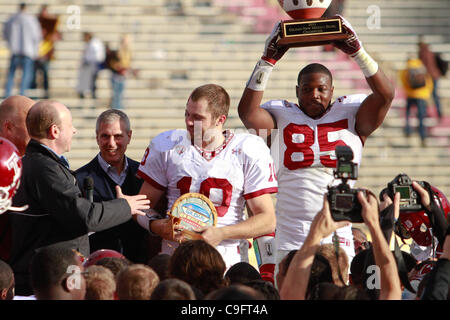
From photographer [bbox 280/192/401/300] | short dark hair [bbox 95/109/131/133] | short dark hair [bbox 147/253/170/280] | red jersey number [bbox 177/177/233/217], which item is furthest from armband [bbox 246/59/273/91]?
photographer [bbox 280/192/401/300]

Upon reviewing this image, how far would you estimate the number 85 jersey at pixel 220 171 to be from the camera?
4.54m

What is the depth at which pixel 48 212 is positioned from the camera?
427cm

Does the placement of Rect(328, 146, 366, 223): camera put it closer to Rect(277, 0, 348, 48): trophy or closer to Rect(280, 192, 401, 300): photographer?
Rect(280, 192, 401, 300): photographer

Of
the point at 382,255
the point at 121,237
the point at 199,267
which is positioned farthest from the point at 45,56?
the point at 382,255

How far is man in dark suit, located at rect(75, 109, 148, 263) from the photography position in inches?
200

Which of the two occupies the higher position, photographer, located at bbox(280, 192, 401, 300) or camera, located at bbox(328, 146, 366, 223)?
camera, located at bbox(328, 146, 366, 223)

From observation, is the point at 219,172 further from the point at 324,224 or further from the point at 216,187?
the point at 324,224

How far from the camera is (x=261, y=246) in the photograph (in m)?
5.16

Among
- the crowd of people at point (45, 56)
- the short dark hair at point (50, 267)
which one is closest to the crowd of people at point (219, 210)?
the short dark hair at point (50, 267)

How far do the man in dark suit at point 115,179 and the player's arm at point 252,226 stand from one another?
0.83 metres

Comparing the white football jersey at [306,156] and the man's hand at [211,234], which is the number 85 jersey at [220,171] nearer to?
the man's hand at [211,234]

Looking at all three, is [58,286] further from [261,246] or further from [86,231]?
[261,246]

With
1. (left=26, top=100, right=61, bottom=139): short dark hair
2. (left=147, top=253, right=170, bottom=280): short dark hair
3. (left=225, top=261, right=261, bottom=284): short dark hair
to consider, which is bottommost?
(left=225, top=261, right=261, bottom=284): short dark hair

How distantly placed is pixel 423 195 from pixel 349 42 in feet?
3.98
